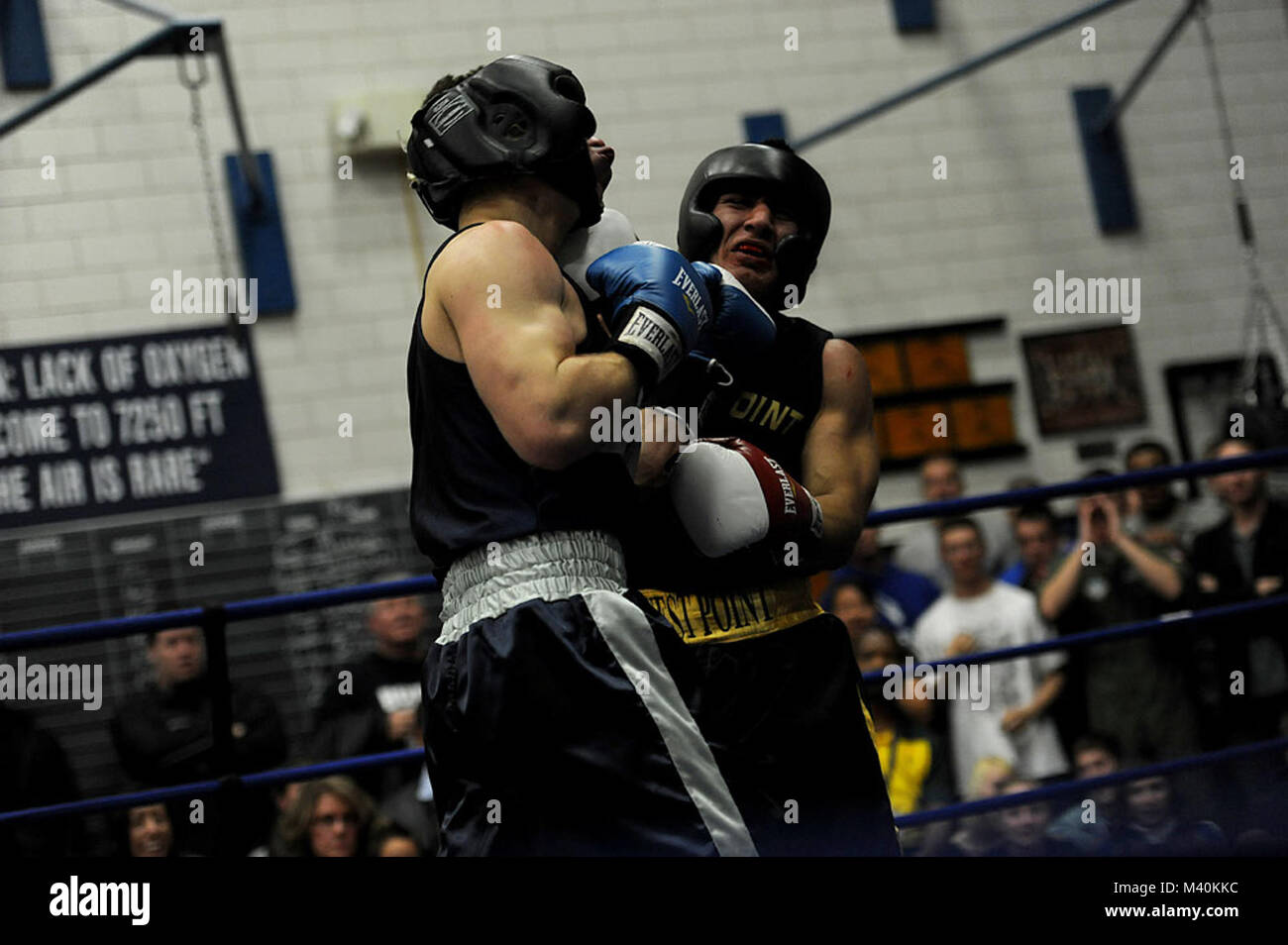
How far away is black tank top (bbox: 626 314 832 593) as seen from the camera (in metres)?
2.13

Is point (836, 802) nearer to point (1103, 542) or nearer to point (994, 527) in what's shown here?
point (1103, 542)

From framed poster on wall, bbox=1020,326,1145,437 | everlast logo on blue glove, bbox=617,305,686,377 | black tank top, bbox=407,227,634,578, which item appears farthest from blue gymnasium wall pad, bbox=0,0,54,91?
everlast logo on blue glove, bbox=617,305,686,377

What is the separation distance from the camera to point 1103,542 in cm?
450

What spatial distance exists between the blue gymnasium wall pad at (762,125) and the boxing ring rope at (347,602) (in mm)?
3576

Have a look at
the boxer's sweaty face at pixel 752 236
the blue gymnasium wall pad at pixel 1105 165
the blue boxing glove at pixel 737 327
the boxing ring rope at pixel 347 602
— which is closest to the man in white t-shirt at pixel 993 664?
the boxing ring rope at pixel 347 602

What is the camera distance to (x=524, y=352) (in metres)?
1.72

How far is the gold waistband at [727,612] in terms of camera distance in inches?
85.5

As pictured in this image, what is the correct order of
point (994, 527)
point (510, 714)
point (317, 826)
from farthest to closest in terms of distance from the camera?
point (994, 527) → point (317, 826) → point (510, 714)

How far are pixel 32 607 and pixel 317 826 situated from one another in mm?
2200

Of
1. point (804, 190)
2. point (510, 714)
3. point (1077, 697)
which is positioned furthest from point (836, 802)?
point (1077, 697)

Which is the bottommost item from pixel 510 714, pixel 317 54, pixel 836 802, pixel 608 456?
pixel 836 802

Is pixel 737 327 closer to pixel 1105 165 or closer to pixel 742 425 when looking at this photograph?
pixel 742 425

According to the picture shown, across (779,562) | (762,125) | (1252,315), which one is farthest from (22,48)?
(1252,315)

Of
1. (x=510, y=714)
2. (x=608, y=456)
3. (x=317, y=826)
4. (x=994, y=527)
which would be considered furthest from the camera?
(x=994, y=527)
